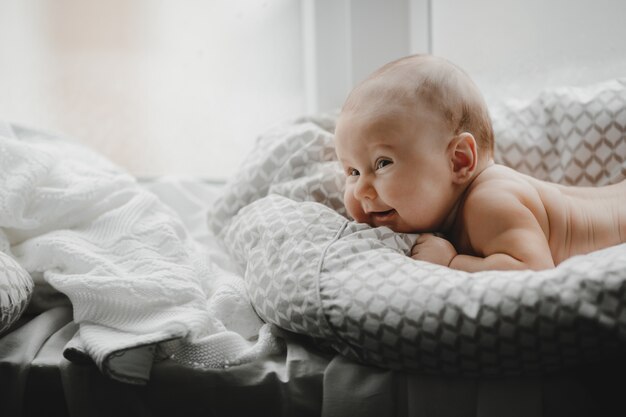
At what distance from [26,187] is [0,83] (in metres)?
0.68

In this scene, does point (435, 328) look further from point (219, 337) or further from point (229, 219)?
point (229, 219)

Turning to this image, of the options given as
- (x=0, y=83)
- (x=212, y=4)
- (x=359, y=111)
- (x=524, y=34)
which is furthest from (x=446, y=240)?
(x=0, y=83)

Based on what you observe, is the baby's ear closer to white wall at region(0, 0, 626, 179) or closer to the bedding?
the bedding

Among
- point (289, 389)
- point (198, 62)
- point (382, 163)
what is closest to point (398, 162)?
point (382, 163)

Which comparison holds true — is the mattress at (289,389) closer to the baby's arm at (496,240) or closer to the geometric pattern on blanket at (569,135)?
the baby's arm at (496,240)

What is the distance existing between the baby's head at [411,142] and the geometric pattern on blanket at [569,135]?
21 cm

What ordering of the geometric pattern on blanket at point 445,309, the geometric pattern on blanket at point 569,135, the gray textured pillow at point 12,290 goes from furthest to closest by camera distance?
the geometric pattern on blanket at point 569,135
the gray textured pillow at point 12,290
the geometric pattern on blanket at point 445,309

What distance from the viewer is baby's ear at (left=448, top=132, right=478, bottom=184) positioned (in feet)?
3.27

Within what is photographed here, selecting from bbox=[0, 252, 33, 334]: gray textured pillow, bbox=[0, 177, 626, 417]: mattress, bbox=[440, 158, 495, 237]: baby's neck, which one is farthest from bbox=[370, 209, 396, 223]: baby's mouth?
bbox=[0, 252, 33, 334]: gray textured pillow

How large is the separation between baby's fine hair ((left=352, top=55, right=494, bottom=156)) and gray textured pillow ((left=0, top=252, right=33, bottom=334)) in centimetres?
61

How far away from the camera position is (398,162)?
975mm

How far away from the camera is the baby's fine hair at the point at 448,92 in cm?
99

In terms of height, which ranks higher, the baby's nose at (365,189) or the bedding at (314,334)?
the baby's nose at (365,189)

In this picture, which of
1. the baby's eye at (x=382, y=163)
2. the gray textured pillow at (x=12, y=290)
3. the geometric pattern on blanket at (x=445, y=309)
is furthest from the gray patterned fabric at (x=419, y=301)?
the gray textured pillow at (x=12, y=290)
